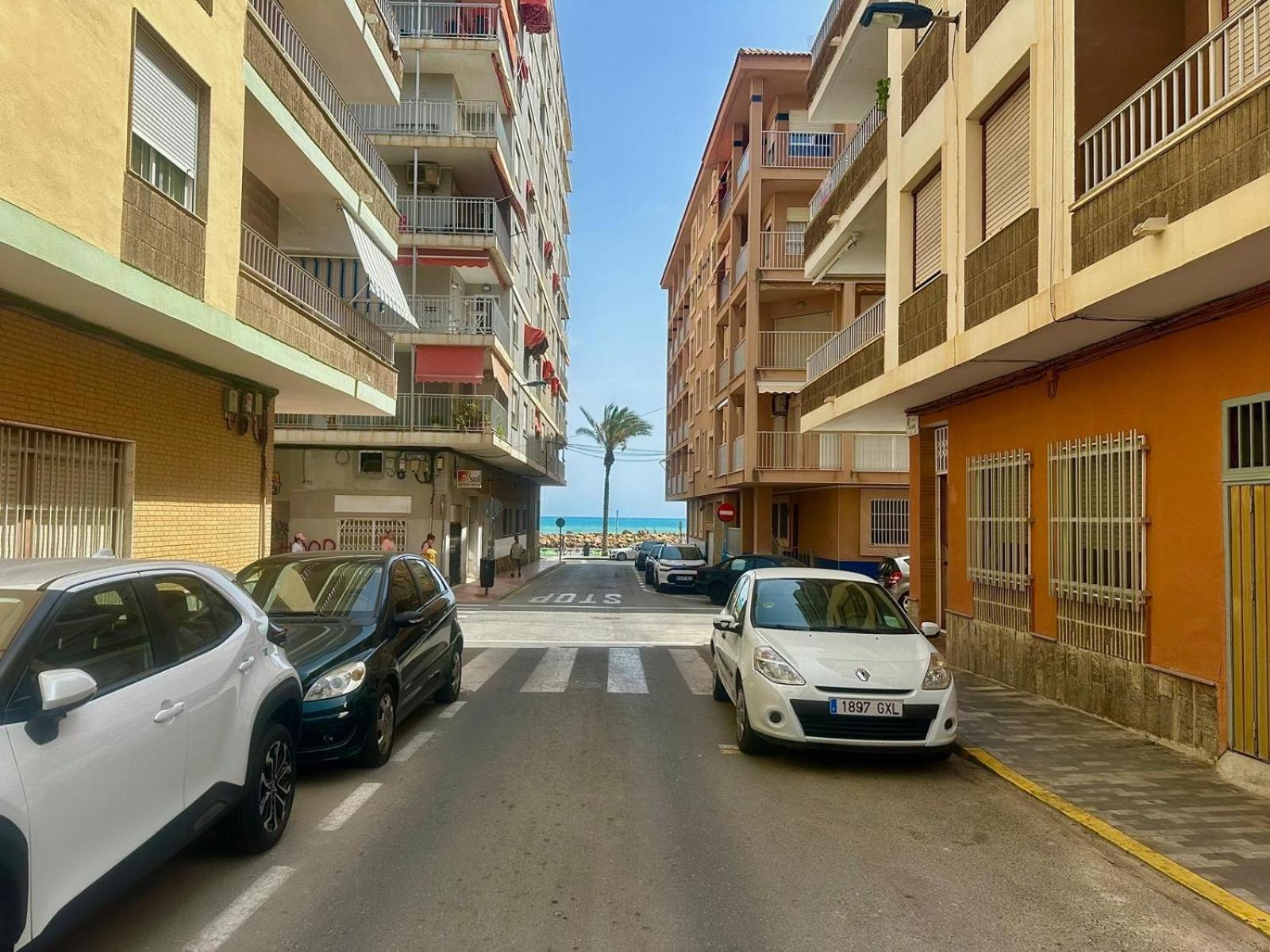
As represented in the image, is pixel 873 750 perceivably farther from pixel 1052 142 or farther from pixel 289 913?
pixel 1052 142

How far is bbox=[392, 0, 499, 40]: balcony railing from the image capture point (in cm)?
2500

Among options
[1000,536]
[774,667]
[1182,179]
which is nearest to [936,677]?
[774,667]

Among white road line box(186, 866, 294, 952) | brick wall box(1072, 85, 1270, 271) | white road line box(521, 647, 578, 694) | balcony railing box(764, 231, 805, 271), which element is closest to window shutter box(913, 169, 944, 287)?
brick wall box(1072, 85, 1270, 271)

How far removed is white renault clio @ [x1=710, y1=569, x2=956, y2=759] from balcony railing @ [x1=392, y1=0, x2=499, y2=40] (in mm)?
22731

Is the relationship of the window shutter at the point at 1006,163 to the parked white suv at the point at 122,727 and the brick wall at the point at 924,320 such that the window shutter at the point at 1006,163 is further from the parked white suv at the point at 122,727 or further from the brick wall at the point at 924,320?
the parked white suv at the point at 122,727

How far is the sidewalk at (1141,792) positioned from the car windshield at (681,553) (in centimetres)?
2069

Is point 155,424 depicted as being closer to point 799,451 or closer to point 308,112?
point 308,112

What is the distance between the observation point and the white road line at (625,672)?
392 inches

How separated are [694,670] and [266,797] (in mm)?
7523

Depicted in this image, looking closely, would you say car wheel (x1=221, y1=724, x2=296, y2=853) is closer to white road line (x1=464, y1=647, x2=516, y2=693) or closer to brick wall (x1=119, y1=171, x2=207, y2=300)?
white road line (x1=464, y1=647, x2=516, y2=693)

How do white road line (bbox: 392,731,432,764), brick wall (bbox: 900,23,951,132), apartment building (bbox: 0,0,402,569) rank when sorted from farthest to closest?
1. brick wall (bbox: 900,23,951,132)
2. apartment building (bbox: 0,0,402,569)
3. white road line (bbox: 392,731,432,764)

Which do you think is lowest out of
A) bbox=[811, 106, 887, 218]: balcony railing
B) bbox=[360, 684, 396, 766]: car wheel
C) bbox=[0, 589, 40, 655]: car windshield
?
bbox=[360, 684, 396, 766]: car wheel

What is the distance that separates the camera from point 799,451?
83.6 feet

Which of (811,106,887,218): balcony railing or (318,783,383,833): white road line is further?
(811,106,887,218): balcony railing
